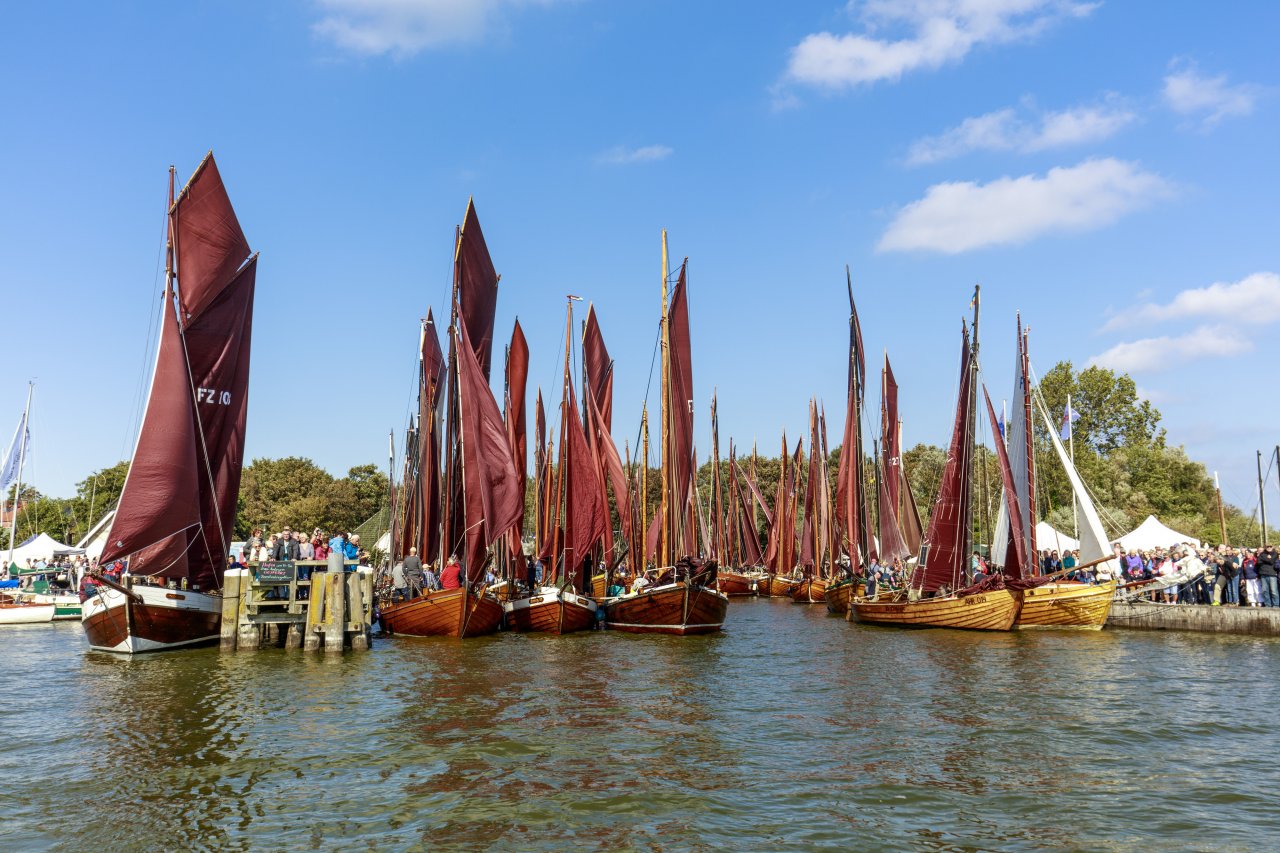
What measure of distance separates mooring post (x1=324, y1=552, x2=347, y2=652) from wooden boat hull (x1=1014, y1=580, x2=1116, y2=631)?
20.2 metres

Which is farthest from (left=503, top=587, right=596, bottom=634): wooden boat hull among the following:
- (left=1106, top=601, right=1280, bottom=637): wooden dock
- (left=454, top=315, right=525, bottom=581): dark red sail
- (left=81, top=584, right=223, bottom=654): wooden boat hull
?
(left=1106, top=601, right=1280, bottom=637): wooden dock

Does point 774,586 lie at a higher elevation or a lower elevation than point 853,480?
lower

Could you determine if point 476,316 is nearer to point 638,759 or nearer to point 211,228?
point 211,228

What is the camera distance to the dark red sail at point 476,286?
1235 inches

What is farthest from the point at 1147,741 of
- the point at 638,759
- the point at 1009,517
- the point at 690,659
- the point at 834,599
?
the point at 834,599

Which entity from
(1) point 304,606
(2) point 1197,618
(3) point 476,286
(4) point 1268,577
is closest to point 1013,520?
(2) point 1197,618

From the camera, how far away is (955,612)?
31.5 m

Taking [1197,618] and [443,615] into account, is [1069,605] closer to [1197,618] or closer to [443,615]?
[1197,618]

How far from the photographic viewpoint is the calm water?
10.7 meters

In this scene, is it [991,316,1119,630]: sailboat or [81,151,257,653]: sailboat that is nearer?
[81,151,257,653]: sailboat

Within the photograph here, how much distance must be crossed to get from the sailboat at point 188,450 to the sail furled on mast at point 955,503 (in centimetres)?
2135

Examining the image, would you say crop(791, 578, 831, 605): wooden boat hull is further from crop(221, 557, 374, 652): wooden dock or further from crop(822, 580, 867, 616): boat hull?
crop(221, 557, 374, 652): wooden dock

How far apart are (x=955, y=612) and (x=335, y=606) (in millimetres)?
19074

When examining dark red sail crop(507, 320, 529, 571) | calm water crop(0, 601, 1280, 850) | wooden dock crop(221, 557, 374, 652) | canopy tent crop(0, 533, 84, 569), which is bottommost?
calm water crop(0, 601, 1280, 850)
